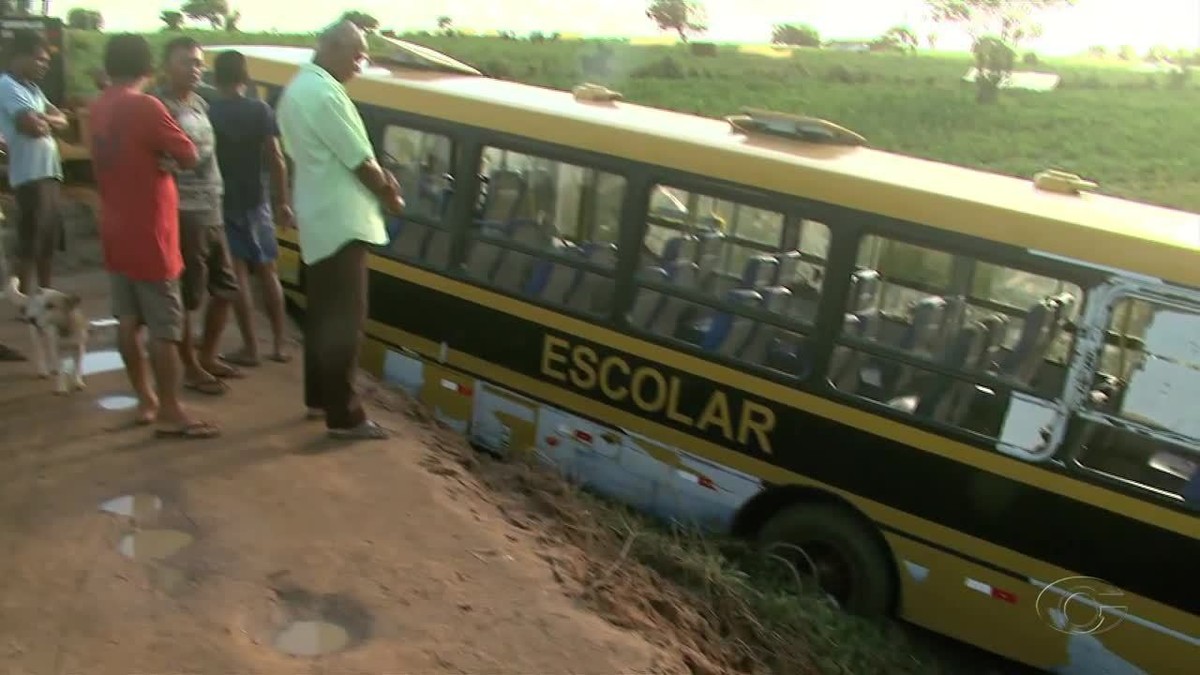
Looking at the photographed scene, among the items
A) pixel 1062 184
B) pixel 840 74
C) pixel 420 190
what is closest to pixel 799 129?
pixel 1062 184

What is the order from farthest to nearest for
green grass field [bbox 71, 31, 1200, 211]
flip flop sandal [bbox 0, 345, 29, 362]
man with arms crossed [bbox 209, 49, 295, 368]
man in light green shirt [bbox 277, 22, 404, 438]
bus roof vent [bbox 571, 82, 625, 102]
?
green grass field [bbox 71, 31, 1200, 211], bus roof vent [bbox 571, 82, 625, 102], flip flop sandal [bbox 0, 345, 29, 362], man with arms crossed [bbox 209, 49, 295, 368], man in light green shirt [bbox 277, 22, 404, 438]

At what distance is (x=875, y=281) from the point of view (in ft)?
17.4

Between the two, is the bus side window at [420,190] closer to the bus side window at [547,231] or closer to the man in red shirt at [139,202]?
the bus side window at [547,231]

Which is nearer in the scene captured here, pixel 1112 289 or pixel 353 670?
pixel 353 670

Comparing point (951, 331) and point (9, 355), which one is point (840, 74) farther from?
point (9, 355)

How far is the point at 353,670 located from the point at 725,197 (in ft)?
10.0

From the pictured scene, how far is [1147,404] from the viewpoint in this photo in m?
4.61

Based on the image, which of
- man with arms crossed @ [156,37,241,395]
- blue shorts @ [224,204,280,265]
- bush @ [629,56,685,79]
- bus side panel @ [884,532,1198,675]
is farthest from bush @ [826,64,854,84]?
bus side panel @ [884,532,1198,675]

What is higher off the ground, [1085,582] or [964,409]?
[964,409]

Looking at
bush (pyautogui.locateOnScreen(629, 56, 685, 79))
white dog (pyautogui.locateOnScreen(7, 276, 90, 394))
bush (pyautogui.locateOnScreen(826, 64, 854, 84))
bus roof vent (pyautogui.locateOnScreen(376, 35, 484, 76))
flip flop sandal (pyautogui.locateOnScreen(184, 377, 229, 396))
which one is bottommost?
flip flop sandal (pyautogui.locateOnScreen(184, 377, 229, 396))

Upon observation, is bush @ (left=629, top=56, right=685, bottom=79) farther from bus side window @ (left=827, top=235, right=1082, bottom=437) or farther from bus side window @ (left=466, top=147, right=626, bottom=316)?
bus side window @ (left=827, top=235, right=1082, bottom=437)

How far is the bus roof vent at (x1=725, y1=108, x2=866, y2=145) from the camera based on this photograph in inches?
236

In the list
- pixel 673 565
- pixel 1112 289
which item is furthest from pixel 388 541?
pixel 1112 289

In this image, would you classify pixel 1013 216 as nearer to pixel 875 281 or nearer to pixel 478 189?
pixel 875 281
